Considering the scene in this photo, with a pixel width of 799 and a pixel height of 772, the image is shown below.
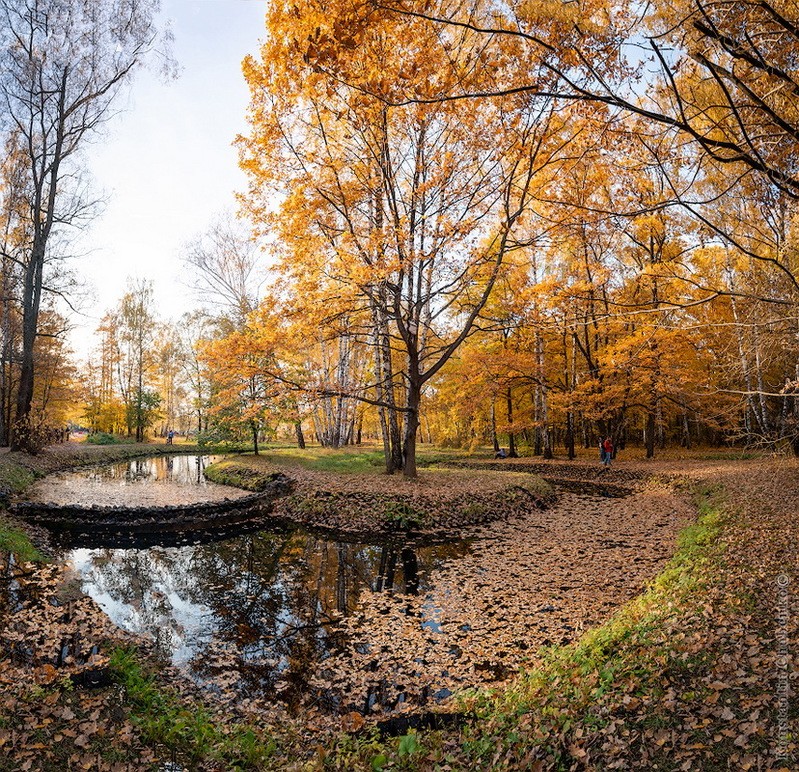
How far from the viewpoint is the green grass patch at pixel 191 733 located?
141 inches

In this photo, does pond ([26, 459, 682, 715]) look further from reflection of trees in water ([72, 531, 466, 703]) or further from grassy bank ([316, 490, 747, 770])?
grassy bank ([316, 490, 747, 770])

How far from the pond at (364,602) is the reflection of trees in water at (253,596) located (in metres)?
0.02

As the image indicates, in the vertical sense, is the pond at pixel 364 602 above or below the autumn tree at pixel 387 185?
below

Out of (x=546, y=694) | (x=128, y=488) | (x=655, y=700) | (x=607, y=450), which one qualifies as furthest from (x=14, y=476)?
(x=607, y=450)

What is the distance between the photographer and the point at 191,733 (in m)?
3.88

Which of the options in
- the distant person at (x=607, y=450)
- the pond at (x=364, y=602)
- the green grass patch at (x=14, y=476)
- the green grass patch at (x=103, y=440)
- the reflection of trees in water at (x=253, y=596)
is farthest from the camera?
the green grass patch at (x=103, y=440)

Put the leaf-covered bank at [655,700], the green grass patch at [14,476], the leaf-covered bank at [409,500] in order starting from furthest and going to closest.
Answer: the green grass patch at [14,476] → the leaf-covered bank at [409,500] → the leaf-covered bank at [655,700]

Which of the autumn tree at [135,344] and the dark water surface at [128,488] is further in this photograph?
the autumn tree at [135,344]

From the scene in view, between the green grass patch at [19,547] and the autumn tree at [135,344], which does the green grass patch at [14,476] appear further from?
the autumn tree at [135,344]

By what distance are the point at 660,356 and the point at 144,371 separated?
36525 mm

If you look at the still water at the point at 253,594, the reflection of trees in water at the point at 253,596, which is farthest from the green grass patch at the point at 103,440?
the reflection of trees in water at the point at 253,596

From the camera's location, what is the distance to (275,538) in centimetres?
1055

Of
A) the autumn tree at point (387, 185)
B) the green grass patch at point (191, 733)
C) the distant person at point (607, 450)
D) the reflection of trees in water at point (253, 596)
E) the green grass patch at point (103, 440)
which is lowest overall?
the reflection of trees in water at point (253, 596)

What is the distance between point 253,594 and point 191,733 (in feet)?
11.3
